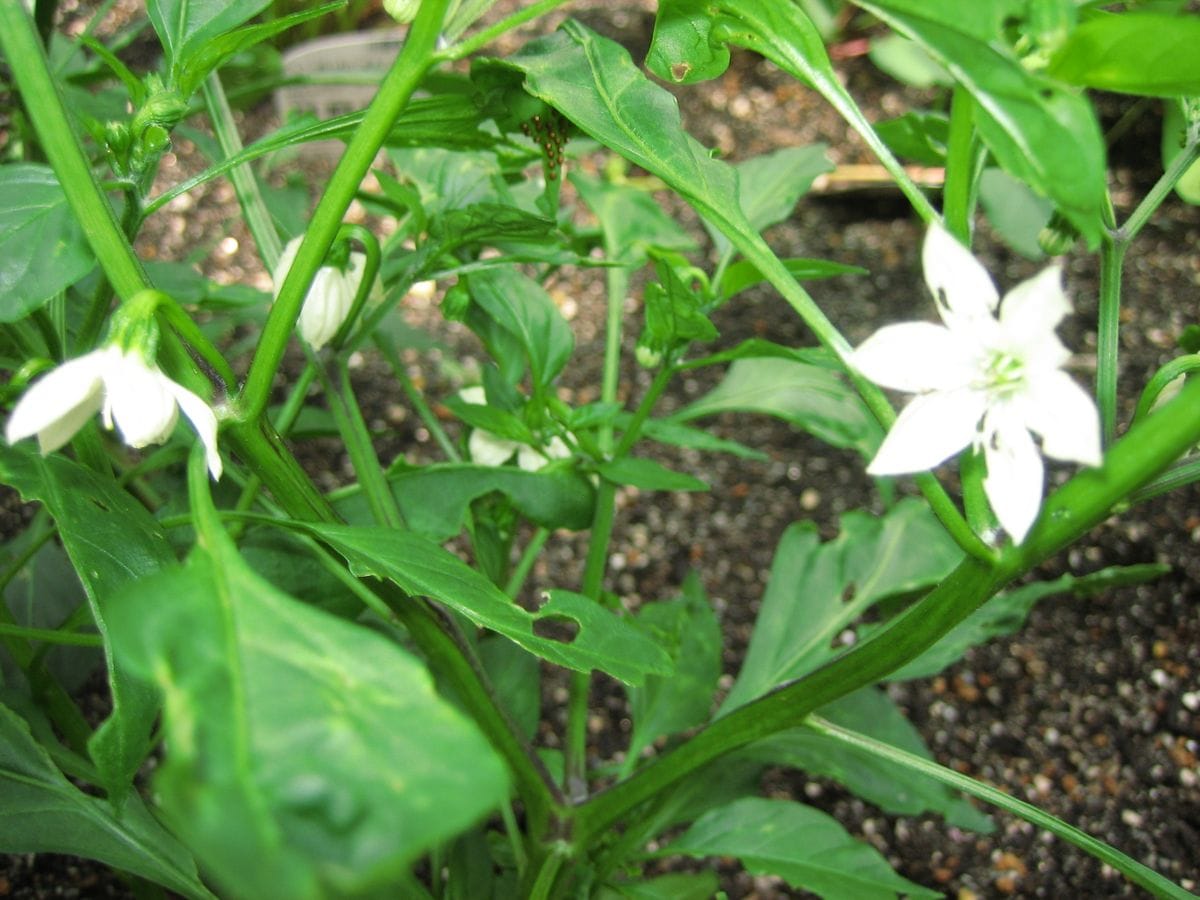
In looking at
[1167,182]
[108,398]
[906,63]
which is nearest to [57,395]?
[108,398]

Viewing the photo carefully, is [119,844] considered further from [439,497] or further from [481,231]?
[481,231]

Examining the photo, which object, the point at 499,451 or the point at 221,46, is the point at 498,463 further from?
the point at 221,46

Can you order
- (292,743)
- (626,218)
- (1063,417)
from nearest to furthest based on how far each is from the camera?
1. (292,743)
2. (1063,417)
3. (626,218)

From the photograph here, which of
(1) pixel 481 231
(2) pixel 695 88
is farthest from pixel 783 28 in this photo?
(2) pixel 695 88

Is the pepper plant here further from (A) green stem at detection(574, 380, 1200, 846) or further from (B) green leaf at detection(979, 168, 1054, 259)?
(B) green leaf at detection(979, 168, 1054, 259)

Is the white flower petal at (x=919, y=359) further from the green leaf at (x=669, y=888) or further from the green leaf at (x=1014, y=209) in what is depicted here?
the green leaf at (x=1014, y=209)

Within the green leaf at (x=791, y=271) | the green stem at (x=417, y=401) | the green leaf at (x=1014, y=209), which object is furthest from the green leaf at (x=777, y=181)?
the green leaf at (x=1014, y=209)
